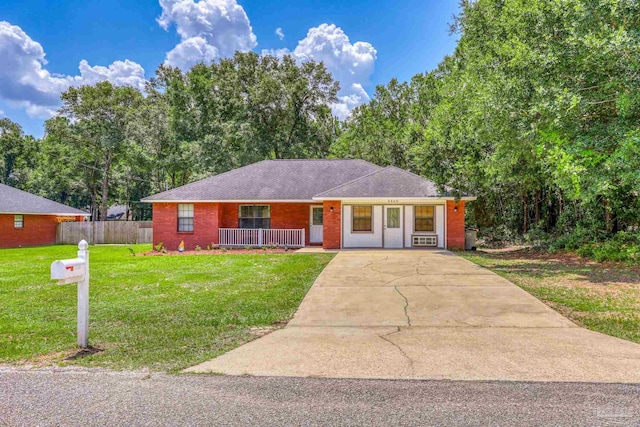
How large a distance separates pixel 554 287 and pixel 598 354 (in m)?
4.85

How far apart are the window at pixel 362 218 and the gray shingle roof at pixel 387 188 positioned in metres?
0.93

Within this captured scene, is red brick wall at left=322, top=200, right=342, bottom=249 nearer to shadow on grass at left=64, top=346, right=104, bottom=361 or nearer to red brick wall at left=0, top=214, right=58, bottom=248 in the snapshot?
shadow on grass at left=64, top=346, right=104, bottom=361

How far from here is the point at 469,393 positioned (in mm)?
3568

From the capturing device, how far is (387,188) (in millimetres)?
17344

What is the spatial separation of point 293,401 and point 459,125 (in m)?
14.3

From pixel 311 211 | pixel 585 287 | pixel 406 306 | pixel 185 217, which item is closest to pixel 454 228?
pixel 311 211

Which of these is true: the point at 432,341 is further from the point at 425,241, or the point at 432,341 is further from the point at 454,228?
the point at 454,228

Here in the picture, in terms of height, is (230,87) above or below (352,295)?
above

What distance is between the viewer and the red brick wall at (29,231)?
23.9 meters

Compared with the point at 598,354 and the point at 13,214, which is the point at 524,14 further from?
the point at 13,214

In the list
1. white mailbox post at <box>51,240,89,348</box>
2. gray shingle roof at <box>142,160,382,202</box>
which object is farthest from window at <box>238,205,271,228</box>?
white mailbox post at <box>51,240,89,348</box>

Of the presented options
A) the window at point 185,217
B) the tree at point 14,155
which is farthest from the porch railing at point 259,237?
the tree at point 14,155

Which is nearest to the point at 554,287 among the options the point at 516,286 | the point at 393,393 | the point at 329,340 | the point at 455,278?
the point at 516,286

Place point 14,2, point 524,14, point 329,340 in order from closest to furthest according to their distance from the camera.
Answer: point 329,340, point 524,14, point 14,2
